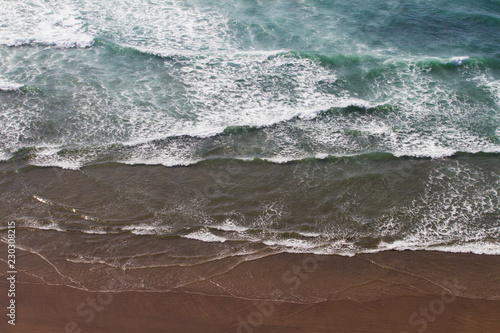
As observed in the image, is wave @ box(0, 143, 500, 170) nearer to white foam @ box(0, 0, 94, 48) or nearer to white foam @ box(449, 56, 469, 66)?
white foam @ box(449, 56, 469, 66)

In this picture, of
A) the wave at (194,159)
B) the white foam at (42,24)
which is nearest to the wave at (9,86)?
the white foam at (42,24)

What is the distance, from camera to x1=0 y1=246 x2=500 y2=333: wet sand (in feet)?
25.7

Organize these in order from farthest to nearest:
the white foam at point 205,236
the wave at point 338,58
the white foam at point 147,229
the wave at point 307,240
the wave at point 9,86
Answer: the wave at point 338,58
the wave at point 9,86
the white foam at point 147,229
the white foam at point 205,236
the wave at point 307,240

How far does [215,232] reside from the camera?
31.6 ft

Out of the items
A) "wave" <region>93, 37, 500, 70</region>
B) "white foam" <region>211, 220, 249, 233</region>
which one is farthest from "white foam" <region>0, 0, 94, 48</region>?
"white foam" <region>211, 220, 249, 233</region>

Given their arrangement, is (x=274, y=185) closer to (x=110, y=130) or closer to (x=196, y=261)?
(x=196, y=261)

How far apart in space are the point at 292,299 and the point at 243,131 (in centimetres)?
646

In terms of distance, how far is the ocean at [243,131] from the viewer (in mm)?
9680

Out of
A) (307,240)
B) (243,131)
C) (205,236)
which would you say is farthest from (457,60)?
(205,236)

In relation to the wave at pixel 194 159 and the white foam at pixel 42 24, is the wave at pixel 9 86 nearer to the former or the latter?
the white foam at pixel 42 24

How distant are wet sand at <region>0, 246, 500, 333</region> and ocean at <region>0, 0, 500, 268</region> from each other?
19.0 inches

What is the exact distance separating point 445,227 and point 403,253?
1.62 metres

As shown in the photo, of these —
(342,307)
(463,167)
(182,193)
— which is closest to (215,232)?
(182,193)

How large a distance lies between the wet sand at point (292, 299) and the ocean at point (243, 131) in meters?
0.48
